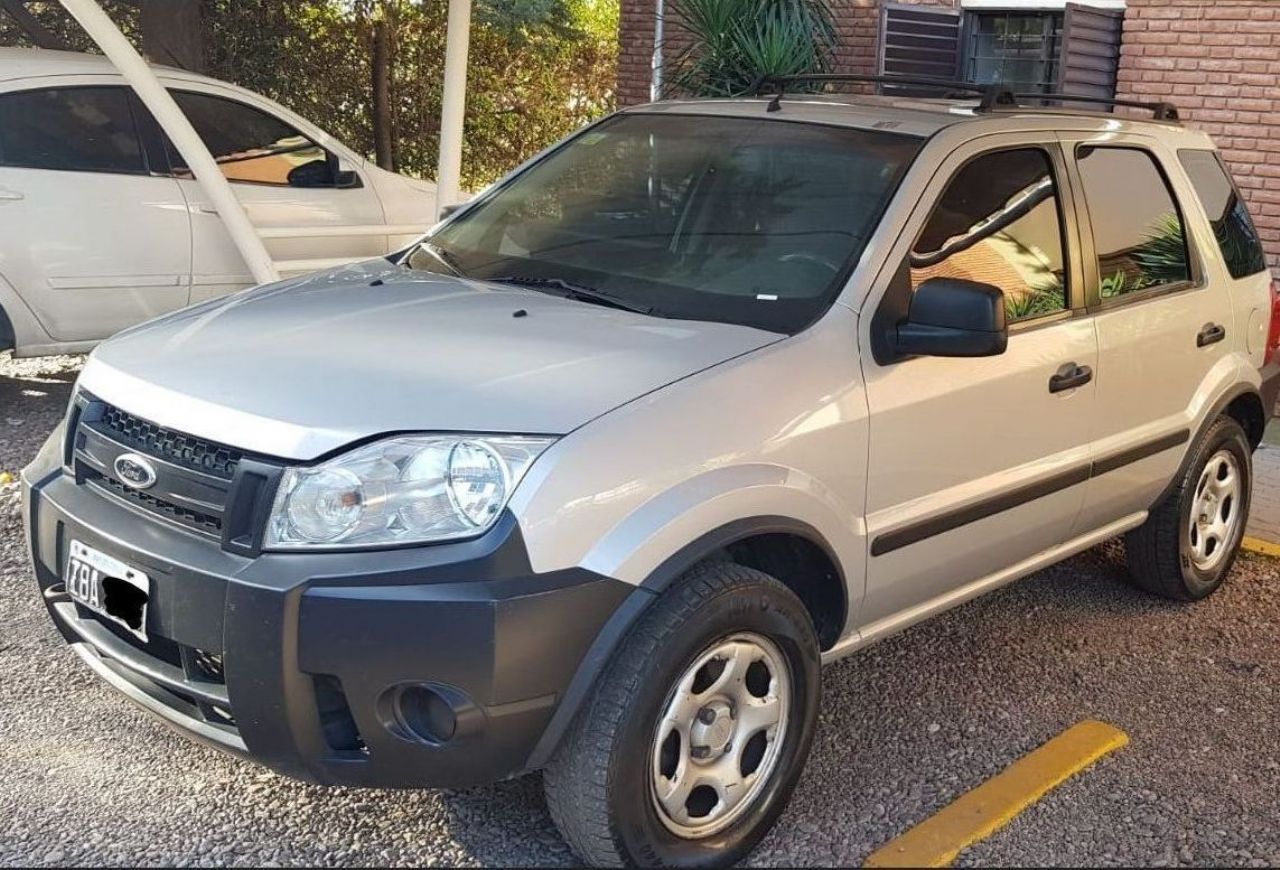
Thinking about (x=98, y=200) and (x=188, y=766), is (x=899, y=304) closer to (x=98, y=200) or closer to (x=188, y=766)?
(x=188, y=766)

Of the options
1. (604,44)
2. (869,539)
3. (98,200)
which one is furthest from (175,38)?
(869,539)

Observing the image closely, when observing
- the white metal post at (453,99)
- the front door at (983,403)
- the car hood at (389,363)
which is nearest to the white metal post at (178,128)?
the white metal post at (453,99)

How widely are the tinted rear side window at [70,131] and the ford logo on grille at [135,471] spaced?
13.4ft

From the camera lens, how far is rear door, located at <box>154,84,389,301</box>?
728 centimetres

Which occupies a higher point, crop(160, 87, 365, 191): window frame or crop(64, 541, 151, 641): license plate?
crop(160, 87, 365, 191): window frame

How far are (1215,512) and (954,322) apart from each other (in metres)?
2.29

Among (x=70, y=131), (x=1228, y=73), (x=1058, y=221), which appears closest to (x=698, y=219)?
(x=1058, y=221)

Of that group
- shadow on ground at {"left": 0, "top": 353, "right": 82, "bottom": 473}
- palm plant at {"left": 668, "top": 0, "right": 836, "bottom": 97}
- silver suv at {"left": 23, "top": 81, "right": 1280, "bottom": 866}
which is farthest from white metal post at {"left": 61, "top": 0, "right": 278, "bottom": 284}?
palm plant at {"left": 668, "top": 0, "right": 836, "bottom": 97}

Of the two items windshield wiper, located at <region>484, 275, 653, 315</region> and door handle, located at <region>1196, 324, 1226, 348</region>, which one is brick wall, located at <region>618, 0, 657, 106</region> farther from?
windshield wiper, located at <region>484, 275, 653, 315</region>

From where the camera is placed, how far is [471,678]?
264 cm

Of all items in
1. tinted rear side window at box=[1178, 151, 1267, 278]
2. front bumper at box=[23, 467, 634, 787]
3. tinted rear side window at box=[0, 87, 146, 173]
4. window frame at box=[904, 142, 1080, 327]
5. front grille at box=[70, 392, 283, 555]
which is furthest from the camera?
tinted rear side window at box=[0, 87, 146, 173]

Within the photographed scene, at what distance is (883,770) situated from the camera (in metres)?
3.67

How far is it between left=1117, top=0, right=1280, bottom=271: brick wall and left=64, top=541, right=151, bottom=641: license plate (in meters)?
8.01

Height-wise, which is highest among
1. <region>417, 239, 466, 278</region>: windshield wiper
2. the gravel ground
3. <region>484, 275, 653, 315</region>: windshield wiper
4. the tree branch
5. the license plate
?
the tree branch
